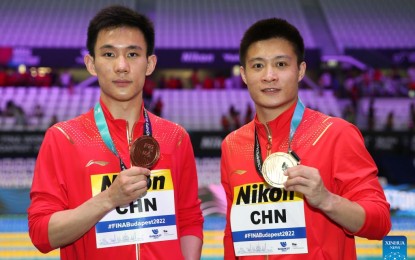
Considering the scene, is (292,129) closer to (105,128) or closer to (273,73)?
(273,73)

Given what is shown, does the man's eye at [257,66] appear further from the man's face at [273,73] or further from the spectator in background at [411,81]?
the spectator in background at [411,81]

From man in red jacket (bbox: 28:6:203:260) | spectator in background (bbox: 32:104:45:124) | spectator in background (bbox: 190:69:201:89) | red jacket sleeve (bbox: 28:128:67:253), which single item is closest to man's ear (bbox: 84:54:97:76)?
man in red jacket (bbox: 28:6:203:260)

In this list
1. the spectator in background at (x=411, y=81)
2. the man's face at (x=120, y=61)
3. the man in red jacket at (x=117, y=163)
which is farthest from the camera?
the spectator in background at (x=411, y=81)

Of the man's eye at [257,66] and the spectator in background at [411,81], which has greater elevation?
the spectator in background at [411,81]

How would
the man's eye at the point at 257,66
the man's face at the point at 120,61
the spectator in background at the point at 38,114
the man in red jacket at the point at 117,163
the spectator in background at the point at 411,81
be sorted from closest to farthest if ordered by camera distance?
1. the man in red jacket at the point at 117,163
2. the man's face at the point at 120,61
3. the man's eye at the point at 257,66
4. the spectator in background at the point at 38,114
5. the spectator in background at the point at 411,81

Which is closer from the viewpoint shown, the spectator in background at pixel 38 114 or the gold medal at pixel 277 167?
the gold medal at pixel 277 167

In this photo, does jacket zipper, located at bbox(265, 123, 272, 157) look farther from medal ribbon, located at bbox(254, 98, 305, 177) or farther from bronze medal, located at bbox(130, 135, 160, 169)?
bronze medal, located at bbox(130, 135, 160, 169)

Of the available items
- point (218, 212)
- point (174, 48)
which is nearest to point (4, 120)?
point (174, 48)

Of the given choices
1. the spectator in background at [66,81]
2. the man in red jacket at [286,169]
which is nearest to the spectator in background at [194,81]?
the spectator in background at [66,81]

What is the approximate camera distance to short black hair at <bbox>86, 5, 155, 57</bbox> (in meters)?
2.85

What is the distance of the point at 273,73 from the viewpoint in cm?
287

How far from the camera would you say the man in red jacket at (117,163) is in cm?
268

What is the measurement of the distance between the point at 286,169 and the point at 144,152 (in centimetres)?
56

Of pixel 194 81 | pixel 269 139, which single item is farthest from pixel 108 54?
pixel 194 81
